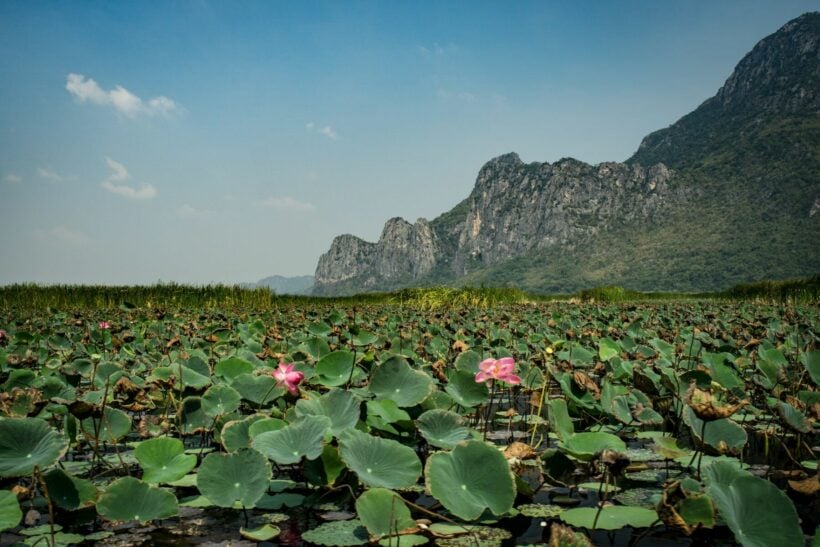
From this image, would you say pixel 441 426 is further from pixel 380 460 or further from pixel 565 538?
pixel 565 538

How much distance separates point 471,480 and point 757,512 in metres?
0.80

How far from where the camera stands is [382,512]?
5.46 ft

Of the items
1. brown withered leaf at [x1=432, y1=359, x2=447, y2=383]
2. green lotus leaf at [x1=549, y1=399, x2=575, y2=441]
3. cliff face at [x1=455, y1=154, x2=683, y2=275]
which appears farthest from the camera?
cliff face at [x1=455, y1=154, x2=683, y2=275]

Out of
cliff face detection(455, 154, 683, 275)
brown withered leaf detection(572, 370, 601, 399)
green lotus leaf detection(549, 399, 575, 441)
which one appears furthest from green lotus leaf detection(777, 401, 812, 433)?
cliff face detection(455, 154, 683, 275)

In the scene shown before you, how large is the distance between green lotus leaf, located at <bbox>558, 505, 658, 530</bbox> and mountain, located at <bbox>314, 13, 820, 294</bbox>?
75.9 meters

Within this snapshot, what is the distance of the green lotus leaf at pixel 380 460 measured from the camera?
178cm

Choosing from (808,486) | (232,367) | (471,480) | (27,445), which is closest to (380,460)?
(471,480)

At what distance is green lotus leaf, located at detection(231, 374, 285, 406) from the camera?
269 cm

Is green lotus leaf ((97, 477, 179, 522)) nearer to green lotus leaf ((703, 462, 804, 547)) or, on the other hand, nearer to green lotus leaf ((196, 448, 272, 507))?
green lotus leaf ((196, 448, 272, 507))

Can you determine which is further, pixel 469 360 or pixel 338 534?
pixel 469 360

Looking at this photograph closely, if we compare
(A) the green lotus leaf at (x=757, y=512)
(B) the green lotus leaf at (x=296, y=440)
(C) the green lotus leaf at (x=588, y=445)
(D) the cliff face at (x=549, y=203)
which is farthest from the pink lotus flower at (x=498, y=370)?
(D) the cliff face at (x=549, y=203)

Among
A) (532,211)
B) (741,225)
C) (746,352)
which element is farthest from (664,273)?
(746,352)

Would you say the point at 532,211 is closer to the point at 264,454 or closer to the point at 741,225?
the point at 741,225

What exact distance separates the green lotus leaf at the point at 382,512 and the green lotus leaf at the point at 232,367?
5.43 ft
